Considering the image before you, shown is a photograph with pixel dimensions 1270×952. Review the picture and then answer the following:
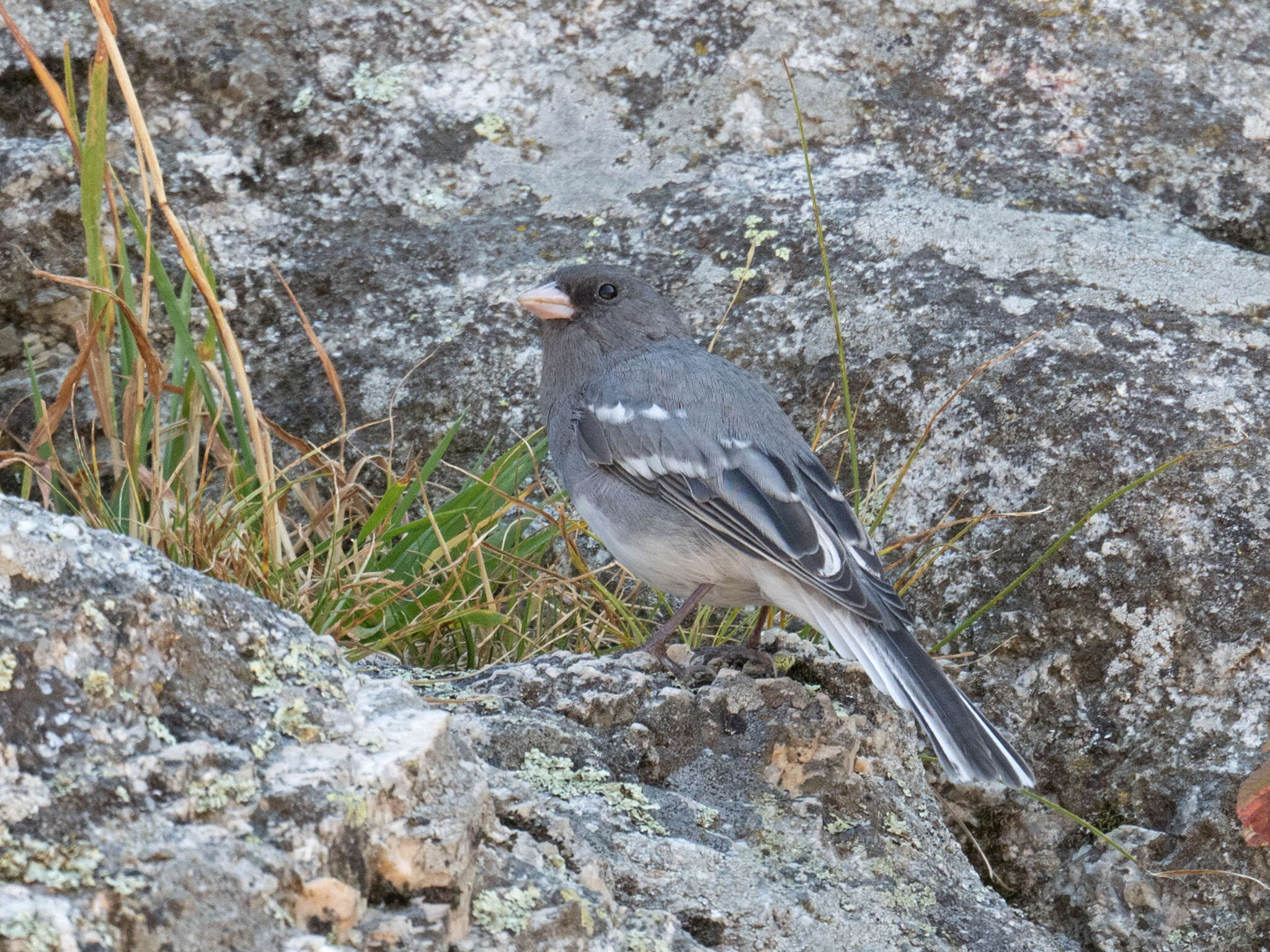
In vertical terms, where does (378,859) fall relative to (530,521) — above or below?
above

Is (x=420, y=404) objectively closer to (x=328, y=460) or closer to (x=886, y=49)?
(x=328, y=460)

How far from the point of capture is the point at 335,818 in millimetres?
1595

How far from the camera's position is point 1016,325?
379 centimetres

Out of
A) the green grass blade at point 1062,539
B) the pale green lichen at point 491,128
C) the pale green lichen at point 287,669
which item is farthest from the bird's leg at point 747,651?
the pale green lichen at point 491,128

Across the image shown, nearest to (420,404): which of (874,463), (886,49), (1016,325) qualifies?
(874,463)

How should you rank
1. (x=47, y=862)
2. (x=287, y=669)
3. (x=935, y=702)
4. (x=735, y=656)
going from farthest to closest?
(x=735, y=656), (x=935, y=702), (x=287, y=669), (x=47, y=862)

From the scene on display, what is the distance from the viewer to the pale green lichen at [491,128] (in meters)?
4.55

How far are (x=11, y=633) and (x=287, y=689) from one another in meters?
0.37

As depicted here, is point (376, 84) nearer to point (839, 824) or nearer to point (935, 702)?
point (935, 702)

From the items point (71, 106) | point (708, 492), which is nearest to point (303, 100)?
point (71, 106)

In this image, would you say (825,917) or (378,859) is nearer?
(378,859)

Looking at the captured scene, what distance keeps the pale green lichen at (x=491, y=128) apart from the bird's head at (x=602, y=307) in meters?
0.97

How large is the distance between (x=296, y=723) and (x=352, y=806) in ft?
0.59

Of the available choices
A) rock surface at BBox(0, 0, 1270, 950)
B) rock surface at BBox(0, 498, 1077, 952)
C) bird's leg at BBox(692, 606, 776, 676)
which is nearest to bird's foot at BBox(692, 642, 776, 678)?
bird's leg at BBox(692, 606, 776, 676)
